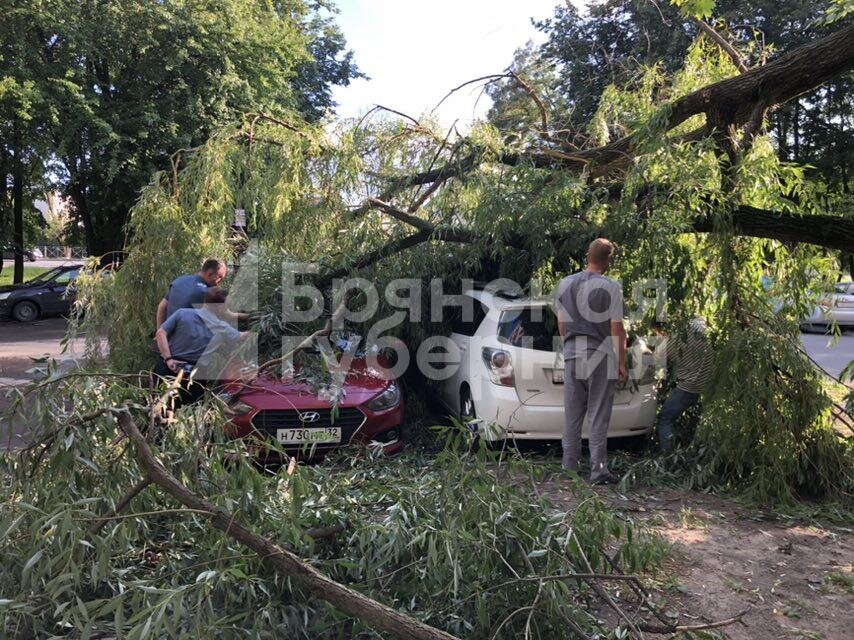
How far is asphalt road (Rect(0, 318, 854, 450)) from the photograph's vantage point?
11039mm

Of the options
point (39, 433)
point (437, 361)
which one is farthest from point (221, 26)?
point (39, 433)

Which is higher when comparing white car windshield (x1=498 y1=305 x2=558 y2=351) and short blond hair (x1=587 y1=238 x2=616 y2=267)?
short blond hair (x1=587 y1=238 x2=616 y2=267)

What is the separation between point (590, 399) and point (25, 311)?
1968 cm

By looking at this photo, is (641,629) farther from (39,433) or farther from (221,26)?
(221,26)

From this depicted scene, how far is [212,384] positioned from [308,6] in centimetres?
2382

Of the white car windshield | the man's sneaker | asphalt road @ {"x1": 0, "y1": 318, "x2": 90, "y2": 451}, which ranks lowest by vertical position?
the man's sneaker

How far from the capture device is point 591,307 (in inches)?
212

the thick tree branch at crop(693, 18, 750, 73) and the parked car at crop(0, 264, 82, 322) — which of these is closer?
the thick tree branch at crop(693, 18, 750, 73)

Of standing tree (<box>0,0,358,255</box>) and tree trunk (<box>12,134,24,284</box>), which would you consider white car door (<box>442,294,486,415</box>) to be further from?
tree trunk (<box>12,134,24,284</box>)

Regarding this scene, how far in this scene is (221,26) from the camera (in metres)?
18.2

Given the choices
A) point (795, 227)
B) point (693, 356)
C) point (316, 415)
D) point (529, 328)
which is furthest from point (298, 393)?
point (795, 227)

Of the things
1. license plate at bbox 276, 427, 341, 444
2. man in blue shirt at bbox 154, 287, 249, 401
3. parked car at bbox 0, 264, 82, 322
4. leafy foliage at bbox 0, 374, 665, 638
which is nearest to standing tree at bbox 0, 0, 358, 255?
parked car at bbox 0, 264, 82, 322

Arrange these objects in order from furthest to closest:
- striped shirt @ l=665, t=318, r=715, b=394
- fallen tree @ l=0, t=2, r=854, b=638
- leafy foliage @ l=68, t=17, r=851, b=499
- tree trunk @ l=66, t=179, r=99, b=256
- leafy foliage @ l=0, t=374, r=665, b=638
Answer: tree trunk @ l=66, t=179, r=99, b=256, striped shirt @ l=665, t=318, r=715, b=394, leafy foliage @ l=68, t=17, r=851, b=499, fallen tree @ l=0, t=2, r=854, b=638, leafy foliage @ l=0, t=374, r=665, b=638

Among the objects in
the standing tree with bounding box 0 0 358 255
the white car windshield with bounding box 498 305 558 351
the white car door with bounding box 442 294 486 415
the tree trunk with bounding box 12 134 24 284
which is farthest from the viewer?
the tree trunk with bounding box 12 134 24 284
